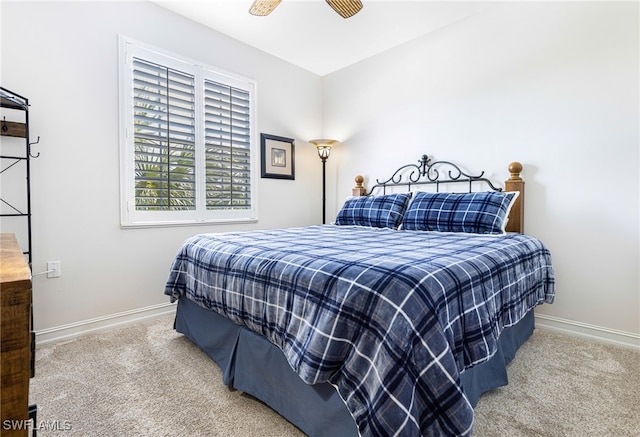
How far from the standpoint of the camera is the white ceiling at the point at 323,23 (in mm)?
2699

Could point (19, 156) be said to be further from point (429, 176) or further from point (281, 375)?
point (429, 176)

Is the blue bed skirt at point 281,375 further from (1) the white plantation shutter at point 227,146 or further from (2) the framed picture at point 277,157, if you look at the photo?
(2) the framed picture at point 277,157

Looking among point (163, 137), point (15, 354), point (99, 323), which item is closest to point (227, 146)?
point (163, 137)

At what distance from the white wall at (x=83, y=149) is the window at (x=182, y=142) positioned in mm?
105

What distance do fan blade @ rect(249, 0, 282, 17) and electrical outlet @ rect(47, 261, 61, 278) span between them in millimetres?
2231

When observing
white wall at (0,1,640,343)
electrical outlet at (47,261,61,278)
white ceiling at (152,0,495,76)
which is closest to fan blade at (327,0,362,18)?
white ceiling at (152,0,495,76)

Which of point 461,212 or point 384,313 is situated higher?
point 461,212

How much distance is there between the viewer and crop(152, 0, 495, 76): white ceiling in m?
2.70

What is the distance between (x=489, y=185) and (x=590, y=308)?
3.74ft

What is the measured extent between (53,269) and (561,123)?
3.81m

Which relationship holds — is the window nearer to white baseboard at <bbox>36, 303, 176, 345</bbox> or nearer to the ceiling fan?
white baseboard at <bbox>36, 303, 176, 345</bbox>

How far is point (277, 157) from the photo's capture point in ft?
12.0

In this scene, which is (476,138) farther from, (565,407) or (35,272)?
(35,272)

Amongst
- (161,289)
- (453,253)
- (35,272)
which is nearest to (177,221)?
(161,289)
